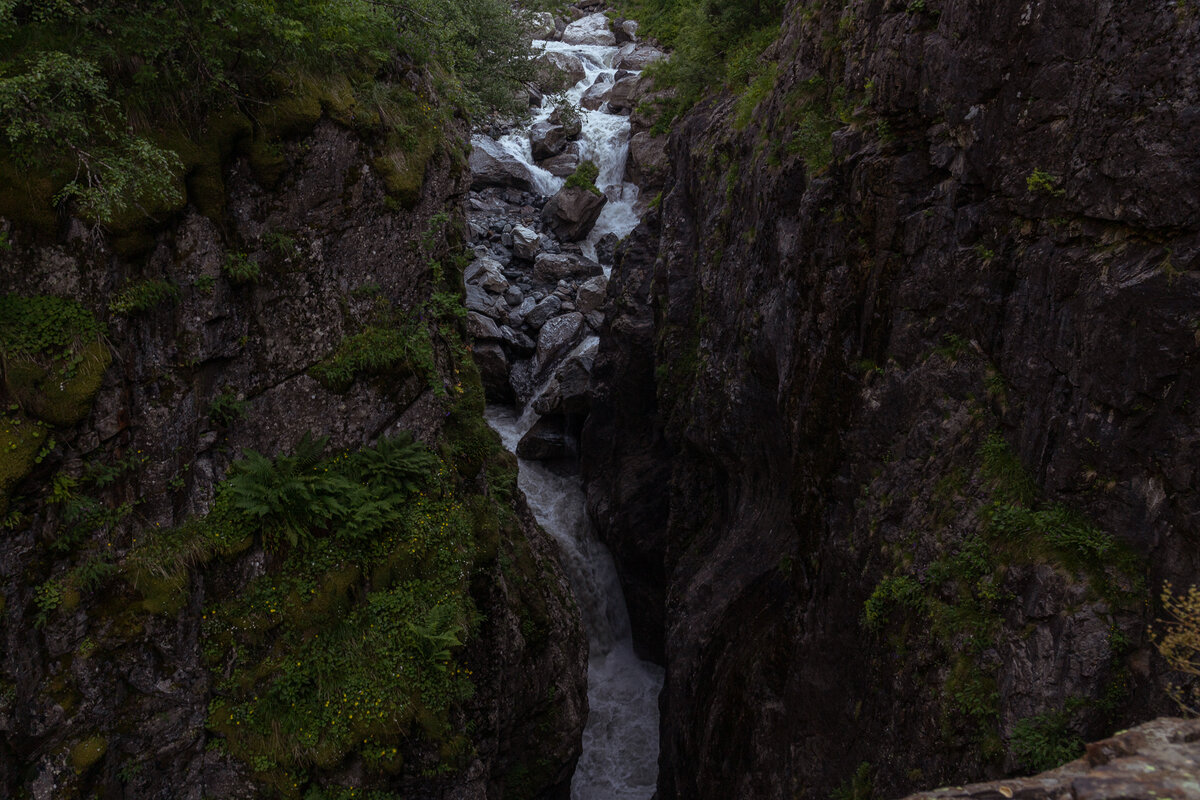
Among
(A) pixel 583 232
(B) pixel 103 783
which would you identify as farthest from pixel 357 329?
(A) pixel 583 232

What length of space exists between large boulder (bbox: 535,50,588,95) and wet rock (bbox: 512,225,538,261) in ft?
23.7

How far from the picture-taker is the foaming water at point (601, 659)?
14516 mm

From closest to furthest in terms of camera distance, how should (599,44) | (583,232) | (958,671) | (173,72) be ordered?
(958,671) → (173,72) → (583,232) → (599,44)

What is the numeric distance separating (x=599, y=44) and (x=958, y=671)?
35.9 m

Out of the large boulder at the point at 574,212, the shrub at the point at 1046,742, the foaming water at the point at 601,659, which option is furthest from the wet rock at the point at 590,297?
the shrub at the point at 1046,742

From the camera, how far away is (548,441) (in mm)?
20000

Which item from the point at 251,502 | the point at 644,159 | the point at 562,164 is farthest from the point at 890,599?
the point at 562,164

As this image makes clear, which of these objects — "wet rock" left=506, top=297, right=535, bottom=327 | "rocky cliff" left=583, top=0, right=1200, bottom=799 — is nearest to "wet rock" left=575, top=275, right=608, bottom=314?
"wet rock" left=506, top=297, right=535, bottom=327

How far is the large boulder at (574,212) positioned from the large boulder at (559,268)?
5.82 ft

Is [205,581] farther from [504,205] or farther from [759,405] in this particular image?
[504,205]

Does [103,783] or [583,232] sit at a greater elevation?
[583,232]

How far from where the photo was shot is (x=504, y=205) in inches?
1037

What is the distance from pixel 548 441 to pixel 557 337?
3.55m

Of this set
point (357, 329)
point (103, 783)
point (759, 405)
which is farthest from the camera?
point (759, 405)
